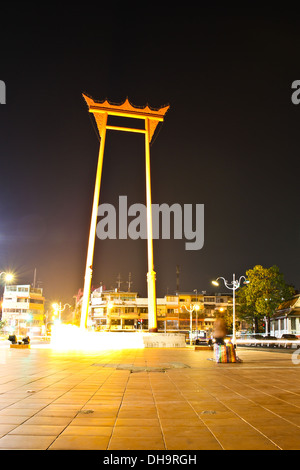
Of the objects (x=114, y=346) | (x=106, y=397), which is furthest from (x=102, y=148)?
(x=106, y=397)

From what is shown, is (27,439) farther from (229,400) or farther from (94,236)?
(94,236)

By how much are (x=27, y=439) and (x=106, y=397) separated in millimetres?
2751

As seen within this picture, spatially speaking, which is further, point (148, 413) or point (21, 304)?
point (21, 304)

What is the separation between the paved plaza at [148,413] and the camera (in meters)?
4.03

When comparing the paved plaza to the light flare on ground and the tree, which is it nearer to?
the light flare on ground

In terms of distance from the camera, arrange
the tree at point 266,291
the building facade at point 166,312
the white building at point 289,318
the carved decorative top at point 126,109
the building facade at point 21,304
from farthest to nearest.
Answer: the building facade at point 21,304 < the building facade at point 166,312 < the white building at point 289,318 < the tree at point 266,291 < the carved decorative top at point 126,109

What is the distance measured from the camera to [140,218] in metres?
36.8

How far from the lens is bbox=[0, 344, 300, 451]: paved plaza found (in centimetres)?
403

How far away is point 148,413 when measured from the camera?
5445 millimetres

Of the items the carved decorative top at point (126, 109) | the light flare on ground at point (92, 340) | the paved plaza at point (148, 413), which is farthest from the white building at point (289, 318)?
the paved plaza at point (148, 413)

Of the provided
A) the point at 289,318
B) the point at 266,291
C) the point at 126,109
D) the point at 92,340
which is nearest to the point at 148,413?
the point at 92,340

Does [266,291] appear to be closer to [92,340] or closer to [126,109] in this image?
[92,340]

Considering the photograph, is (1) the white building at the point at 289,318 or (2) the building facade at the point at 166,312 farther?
(2) the building facade at the point at 166,312

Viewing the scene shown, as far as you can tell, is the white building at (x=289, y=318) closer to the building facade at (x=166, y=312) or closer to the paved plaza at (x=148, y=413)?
the building facade at (x=166, y=312)
